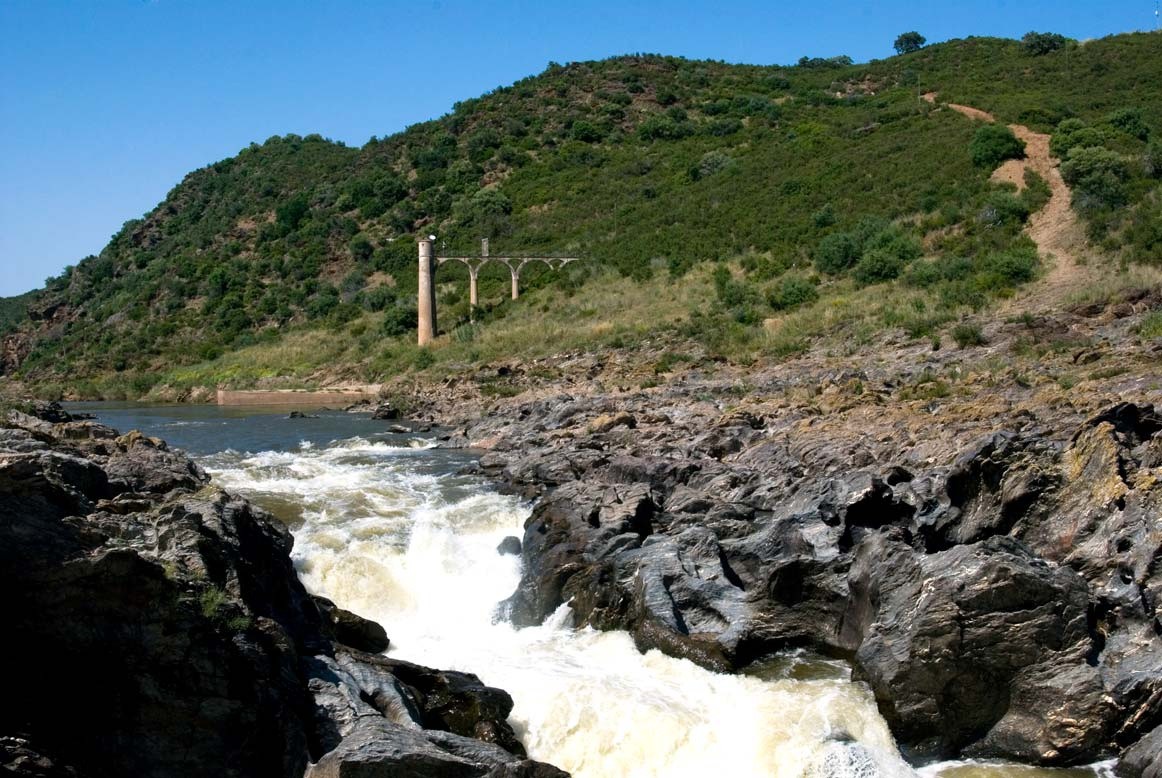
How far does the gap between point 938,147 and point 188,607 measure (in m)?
56.4

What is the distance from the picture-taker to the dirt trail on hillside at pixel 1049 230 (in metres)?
33.3

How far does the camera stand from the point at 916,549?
526 inches

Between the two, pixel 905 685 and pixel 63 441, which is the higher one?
pixel 63 441

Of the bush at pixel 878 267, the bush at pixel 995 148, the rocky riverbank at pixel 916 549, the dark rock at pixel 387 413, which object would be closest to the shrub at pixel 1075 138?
the bush at pixel 995 148

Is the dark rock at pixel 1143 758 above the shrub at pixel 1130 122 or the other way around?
the other way around

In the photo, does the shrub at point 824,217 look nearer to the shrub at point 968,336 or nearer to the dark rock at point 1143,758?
the shrub at point 968,336

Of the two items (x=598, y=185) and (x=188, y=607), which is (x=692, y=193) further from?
(x=188, y=607)

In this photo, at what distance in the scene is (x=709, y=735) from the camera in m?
10.6

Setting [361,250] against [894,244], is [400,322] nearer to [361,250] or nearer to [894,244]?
[361,250]

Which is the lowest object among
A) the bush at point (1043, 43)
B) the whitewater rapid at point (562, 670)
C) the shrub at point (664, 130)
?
the whitewater rapid at point (562, 670)

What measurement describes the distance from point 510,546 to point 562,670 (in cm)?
533

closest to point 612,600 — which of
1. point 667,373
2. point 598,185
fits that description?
point 667,373

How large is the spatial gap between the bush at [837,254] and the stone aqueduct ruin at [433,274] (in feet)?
62.0

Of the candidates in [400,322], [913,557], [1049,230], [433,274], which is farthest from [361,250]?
[913,557]
